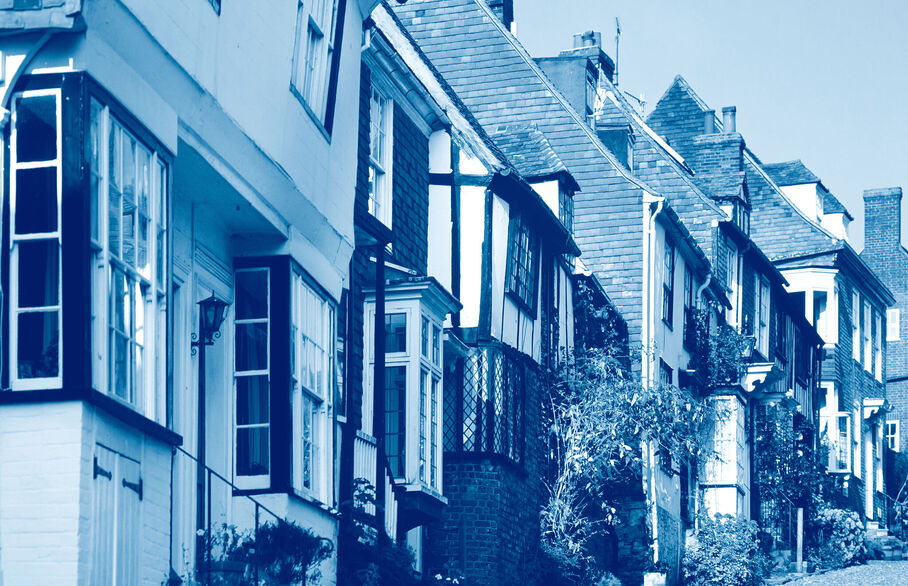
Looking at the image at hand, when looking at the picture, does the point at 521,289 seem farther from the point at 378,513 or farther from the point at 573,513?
the point at 378,513

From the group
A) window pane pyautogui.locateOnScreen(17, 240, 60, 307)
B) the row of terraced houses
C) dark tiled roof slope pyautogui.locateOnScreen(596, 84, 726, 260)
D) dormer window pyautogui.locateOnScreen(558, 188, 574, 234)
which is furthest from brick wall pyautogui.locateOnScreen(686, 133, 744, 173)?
window pane pyautogui.locateOnScreen(17, 240, 60, 307)

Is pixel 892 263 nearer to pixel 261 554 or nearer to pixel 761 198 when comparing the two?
pixel 761 198

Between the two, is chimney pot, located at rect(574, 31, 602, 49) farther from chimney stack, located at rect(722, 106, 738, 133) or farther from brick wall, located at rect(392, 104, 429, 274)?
brick wall, located at rect(392, 104, 429, 274)

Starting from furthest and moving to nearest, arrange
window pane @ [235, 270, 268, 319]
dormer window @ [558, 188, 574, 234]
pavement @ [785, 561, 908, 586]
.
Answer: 1. pavement @ [785, 561, 908, 586]
2. dormer window @ [558, 188, 574, 234]
3. window pane @ [235, 270, 268, 319]

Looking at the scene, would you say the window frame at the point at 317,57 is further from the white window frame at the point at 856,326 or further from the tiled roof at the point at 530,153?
the white window frame at the point at 856,326

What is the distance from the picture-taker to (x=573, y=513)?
24000 millimetres

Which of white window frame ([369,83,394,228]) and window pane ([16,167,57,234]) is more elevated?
white window frame ([369,83,394,228])

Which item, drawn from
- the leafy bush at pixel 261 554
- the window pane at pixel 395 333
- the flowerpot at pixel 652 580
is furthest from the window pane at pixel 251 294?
the flowerpot at pixel 652 580

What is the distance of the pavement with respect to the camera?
30.7 m

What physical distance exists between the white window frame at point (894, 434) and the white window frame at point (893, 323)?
3.03m

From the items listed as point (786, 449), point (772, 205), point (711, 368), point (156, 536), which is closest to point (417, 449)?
point (156, 536)

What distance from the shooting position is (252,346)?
46.1 feet

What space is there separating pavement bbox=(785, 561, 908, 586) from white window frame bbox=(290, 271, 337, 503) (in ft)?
59.7

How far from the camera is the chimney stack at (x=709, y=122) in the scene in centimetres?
4288
